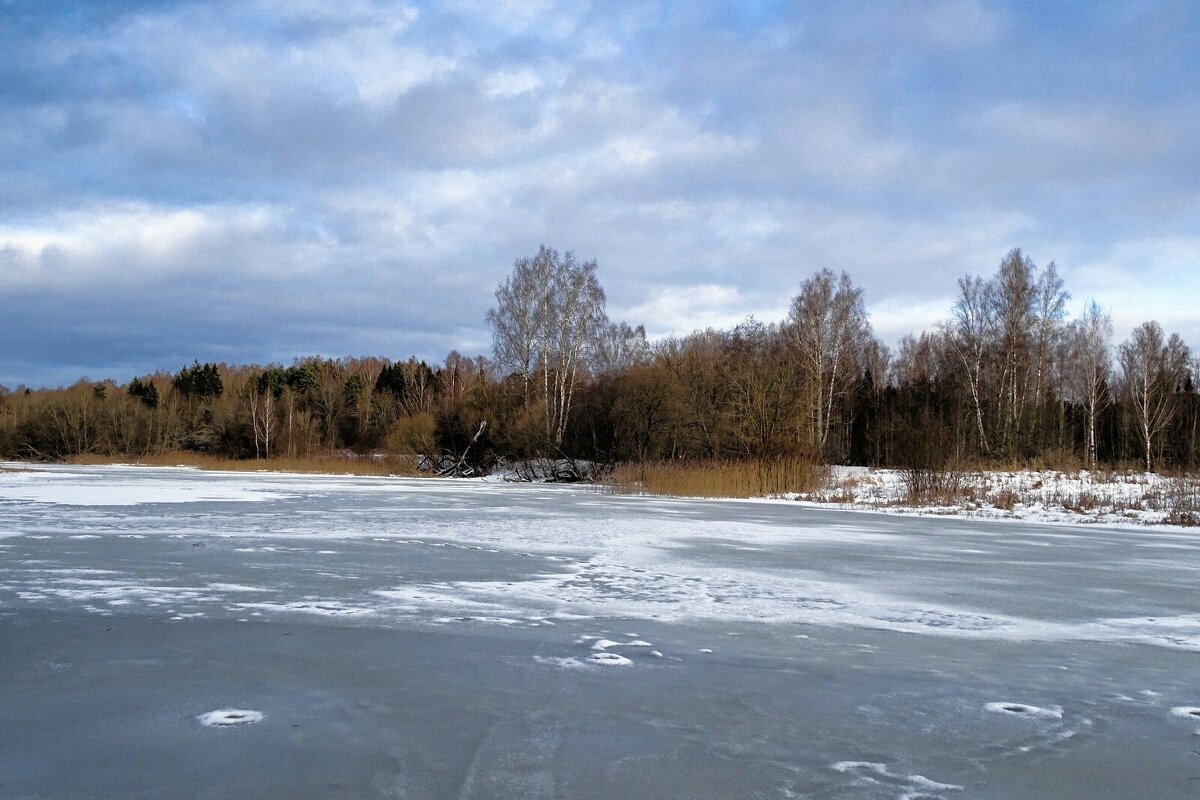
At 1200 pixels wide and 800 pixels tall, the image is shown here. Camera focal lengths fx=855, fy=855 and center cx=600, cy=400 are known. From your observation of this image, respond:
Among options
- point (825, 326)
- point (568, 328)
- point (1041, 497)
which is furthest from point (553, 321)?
point (1041, 497)

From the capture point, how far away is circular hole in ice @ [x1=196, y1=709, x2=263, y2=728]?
267 centimetres

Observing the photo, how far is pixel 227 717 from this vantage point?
275cm

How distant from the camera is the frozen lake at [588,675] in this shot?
2.31 meters

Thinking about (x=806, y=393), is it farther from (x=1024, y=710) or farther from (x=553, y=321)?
(x=1024, y=710)

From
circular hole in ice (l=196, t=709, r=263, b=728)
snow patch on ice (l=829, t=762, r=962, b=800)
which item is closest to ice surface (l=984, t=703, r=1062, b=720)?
snow patch on ice (l=829, t=762, r=962, b=800)

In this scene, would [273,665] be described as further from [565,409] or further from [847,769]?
[565,409]

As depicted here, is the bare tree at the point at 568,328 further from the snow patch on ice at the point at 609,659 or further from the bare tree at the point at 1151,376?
the snow patch on ice at the point at 609,659

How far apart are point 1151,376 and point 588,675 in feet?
125

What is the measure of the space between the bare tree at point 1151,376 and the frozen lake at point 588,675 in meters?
29.0

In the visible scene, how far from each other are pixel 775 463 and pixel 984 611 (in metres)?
14.0

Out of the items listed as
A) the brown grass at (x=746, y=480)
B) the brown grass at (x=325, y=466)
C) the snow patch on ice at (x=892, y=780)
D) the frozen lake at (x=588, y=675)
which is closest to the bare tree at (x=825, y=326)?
the brown grass at (x=746, y=480)

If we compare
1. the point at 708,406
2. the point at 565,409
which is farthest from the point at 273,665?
the point at 565,409

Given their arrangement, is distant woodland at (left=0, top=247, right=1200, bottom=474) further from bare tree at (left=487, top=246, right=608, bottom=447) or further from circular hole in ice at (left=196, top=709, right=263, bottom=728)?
circular hole in ice at (left=196, top=709, right=263, bottom=728)

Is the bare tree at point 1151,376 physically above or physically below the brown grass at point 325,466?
above
